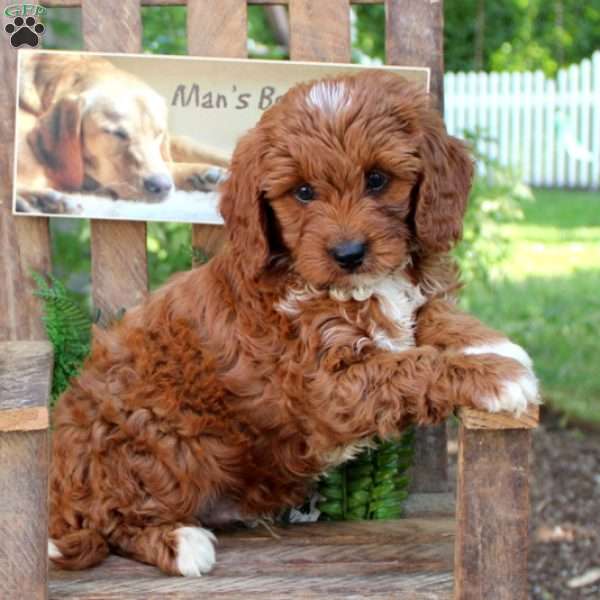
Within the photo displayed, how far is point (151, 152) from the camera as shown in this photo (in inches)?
155

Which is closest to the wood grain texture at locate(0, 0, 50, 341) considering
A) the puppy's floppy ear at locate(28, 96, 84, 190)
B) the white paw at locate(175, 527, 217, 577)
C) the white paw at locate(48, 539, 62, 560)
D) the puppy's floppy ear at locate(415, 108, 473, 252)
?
the puppy's floppy ear at locate(28, 96, 84, 190)

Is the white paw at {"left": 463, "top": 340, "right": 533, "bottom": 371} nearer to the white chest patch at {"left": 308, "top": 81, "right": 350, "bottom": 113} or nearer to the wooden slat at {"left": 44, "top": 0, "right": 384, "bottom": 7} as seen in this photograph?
the white chest patch at {"left": 308, "top": 81, "right": 350, "bottom": 113}

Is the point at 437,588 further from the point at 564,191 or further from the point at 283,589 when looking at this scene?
the point at 564,191

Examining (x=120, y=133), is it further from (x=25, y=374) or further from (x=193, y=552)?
(x=193, y=552)

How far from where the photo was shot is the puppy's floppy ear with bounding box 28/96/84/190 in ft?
12.7

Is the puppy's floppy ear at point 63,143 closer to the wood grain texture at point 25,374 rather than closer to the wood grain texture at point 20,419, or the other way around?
the wood grain texture at point 25,374

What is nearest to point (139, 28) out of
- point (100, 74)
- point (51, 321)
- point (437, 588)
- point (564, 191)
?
point (100, 74)

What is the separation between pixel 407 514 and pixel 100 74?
1.81 metres

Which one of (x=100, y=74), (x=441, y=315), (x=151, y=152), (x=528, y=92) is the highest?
(x=528, y=92)

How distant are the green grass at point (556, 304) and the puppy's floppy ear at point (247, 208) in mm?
3343

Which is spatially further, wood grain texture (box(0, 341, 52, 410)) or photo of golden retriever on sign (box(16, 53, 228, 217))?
photo of golden retriever on sign (box(16, 53, 228, 217))

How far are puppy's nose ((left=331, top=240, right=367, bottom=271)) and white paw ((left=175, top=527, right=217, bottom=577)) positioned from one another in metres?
0.93

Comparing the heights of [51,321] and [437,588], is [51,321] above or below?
above

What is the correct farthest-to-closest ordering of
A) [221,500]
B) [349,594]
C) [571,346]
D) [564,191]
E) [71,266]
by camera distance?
[564,191] < [571,346] < [71,266] < [221,500] < [349,594]
